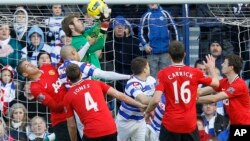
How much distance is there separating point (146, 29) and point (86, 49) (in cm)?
209

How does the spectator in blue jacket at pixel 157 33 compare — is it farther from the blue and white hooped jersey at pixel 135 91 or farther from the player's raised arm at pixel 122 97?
the player's raised arm at pixel 122 97

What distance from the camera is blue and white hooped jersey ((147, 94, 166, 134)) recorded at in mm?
12938

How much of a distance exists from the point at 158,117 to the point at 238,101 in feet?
3.71

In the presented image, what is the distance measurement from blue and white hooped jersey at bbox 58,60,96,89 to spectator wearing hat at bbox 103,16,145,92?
209 centimetres

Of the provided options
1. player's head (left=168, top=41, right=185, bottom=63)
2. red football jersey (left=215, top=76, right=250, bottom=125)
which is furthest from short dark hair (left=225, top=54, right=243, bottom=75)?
player's head (left=168, top=41, right=185, bottom=63)

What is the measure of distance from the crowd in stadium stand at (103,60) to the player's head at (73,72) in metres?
0.50

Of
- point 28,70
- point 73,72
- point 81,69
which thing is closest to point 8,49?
point 28,70

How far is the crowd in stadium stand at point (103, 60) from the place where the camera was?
12.8 m

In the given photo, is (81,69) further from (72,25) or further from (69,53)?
(72,25)

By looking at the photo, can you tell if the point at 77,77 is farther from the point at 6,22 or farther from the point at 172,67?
the point at 6,22

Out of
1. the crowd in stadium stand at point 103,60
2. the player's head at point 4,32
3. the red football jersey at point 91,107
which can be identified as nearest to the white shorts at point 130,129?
the crowd in stadium stand at point 103,60

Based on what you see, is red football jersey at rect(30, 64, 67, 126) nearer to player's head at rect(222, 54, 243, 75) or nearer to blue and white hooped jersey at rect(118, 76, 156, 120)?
blue and white hooped jersey at rect(118, 76, 156, 120)

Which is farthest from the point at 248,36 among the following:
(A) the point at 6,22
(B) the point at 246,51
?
(A) the point at 6,22

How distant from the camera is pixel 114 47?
14.8m
